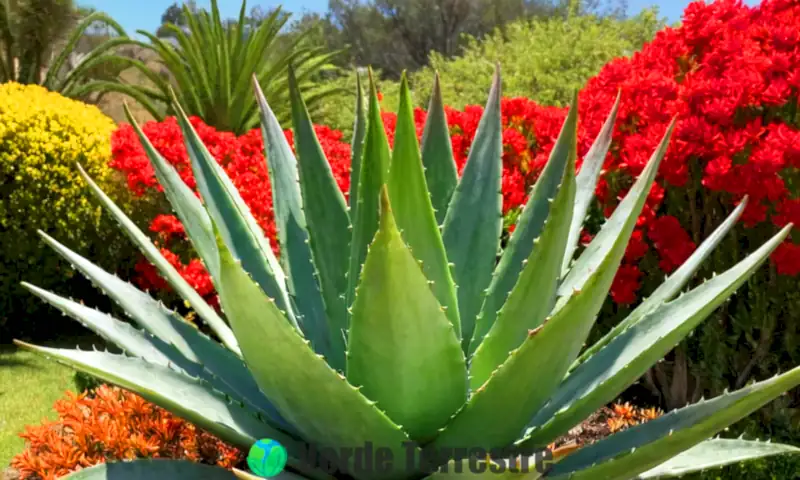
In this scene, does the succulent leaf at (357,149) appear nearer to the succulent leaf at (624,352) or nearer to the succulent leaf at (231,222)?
the succulent leaf at (231,222)

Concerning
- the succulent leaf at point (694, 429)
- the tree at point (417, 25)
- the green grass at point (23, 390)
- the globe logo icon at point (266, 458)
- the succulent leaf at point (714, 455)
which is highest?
the tree at point (417, 25)

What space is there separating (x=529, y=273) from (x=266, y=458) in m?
0.61

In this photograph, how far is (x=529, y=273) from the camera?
52.6 inches

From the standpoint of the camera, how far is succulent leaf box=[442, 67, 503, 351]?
1.66 metres

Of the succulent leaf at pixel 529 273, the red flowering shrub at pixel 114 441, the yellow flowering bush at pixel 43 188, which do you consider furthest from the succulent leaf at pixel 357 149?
the yellow flowering bush at pixel 43 188

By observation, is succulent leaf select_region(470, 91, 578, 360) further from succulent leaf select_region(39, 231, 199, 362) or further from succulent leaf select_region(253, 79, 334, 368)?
succulent leaf select_region(39, 231, 199, 362)

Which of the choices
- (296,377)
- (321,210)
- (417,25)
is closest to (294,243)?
(321,210)

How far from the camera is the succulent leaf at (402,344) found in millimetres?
1132

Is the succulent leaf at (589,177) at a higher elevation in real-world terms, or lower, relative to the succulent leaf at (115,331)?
higher

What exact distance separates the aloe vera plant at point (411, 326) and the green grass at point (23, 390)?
2824 mm

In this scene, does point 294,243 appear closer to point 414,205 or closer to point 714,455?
point 414,205

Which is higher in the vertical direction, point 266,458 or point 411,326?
point 411,326

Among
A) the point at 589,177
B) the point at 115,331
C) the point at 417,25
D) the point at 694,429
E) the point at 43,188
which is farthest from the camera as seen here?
the point at 417,25

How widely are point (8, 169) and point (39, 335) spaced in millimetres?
1574
